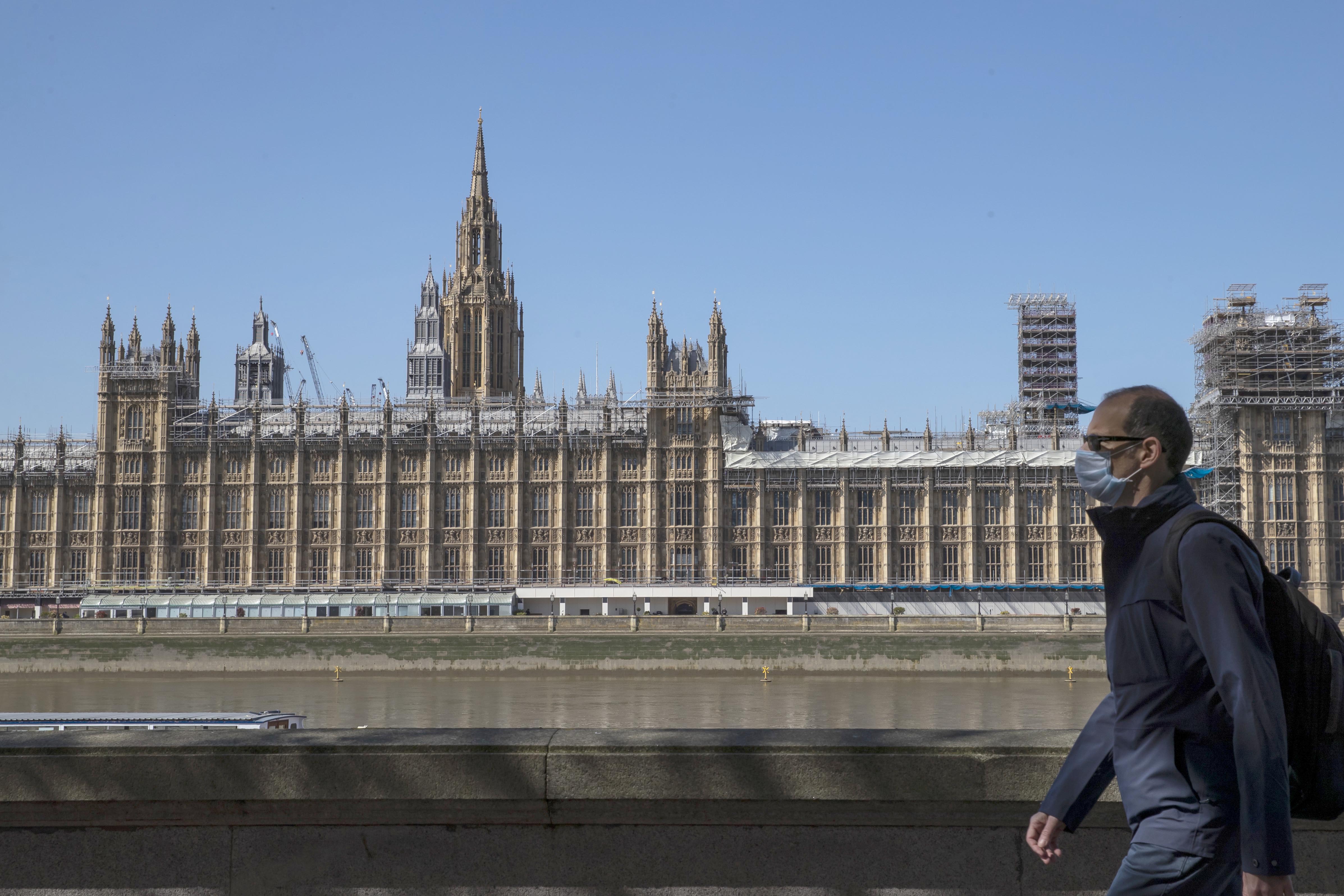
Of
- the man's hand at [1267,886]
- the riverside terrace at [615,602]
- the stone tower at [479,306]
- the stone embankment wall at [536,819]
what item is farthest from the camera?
the stone tower at [479,306]

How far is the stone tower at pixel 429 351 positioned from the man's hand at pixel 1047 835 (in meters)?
109

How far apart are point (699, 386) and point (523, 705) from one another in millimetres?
40590

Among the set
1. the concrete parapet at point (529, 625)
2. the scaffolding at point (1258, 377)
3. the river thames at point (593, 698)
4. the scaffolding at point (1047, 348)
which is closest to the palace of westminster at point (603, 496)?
the scaffolding at point (1258, 377)

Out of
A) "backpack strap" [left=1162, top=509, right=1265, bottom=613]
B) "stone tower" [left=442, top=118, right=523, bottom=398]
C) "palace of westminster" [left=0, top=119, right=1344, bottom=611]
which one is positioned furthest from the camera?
"stone tower" [left=442, top=118, right=523, bottom=398]

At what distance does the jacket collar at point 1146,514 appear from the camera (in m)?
4.35

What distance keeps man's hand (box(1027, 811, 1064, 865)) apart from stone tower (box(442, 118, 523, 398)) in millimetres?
110612

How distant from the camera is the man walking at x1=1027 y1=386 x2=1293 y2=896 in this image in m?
3.85

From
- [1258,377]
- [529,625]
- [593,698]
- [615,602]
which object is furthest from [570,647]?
[1258,377]

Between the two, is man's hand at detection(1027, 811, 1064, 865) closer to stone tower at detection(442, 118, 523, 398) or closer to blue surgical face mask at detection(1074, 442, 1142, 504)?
blue surgical face mask at detection(1074, 442, 1142, 504)

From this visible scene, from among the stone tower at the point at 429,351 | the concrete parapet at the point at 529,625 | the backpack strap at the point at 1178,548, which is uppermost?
the stone tower at the point at 429,351

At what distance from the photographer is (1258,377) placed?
8812 cm

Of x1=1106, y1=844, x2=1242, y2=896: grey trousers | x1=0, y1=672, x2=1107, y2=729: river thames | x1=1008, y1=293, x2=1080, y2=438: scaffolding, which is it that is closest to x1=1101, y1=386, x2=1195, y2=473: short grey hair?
x1=1106, y1=844, x2=1242, y2=896: grey trousers

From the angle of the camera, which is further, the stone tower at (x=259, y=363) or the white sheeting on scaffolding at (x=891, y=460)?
the stone tower at (x=259, y=363)

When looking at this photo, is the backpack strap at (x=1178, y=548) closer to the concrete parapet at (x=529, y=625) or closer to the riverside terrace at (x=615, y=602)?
the concrete parapet at (x=529, y=625)
